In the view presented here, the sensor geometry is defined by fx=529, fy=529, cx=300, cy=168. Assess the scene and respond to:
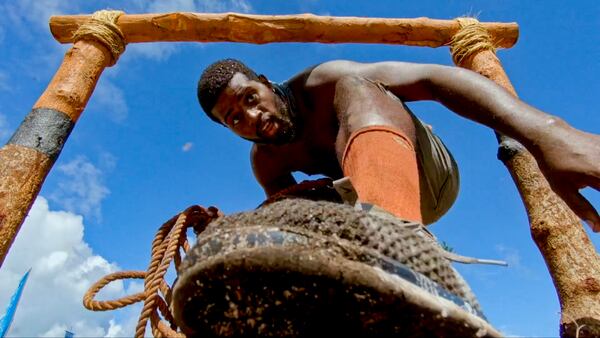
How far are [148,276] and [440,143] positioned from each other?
0.93 meters

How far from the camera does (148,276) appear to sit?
39.7 inches

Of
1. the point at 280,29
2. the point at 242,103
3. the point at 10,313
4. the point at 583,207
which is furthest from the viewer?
the point at 10,313

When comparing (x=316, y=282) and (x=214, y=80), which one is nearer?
(x=316, y=282)

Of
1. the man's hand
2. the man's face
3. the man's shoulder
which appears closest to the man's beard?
the man's face

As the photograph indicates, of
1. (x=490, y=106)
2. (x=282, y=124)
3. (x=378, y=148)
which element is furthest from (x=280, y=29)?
(x=378, y=148)

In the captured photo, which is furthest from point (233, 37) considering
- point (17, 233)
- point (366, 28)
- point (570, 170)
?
point (570, 170)

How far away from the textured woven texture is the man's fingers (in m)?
0.48

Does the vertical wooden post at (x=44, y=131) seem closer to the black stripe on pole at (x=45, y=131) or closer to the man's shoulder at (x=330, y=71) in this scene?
the black stripe on pole at (x=45, y=131)

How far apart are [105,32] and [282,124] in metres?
1.89

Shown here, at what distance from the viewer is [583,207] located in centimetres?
110

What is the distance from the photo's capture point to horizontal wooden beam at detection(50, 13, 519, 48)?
3137mm

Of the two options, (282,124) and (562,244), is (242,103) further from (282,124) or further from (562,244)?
(562,244)

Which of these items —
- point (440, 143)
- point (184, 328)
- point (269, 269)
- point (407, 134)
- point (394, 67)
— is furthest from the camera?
point (440, 143)

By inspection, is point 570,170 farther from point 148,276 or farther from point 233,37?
point 233,37
